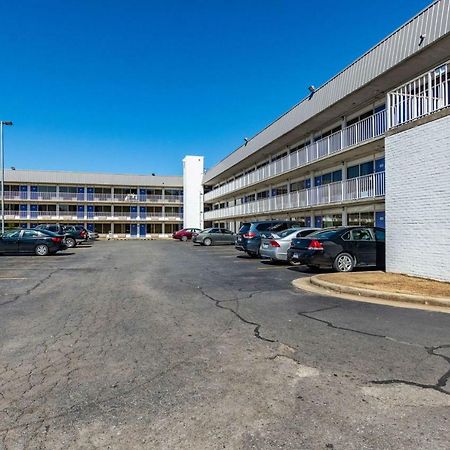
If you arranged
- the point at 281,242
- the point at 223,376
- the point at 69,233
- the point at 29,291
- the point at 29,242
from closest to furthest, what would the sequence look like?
the point at 223,376
the point at 29,291
the point at 281,242
the point at 29,242
the point at 69,233

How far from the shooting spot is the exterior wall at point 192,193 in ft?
194

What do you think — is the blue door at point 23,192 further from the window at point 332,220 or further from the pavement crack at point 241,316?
→ the pavement crack at point 241,316

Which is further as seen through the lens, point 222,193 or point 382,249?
point 222,193

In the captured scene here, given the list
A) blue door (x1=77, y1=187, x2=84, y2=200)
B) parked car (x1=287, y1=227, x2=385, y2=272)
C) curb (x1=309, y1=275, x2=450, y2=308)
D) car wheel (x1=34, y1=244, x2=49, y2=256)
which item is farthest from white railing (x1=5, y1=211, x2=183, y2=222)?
curb (x1=309, y1=275, x2=450, y2=308)

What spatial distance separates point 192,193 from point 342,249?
4795 cm

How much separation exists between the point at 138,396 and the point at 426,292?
7.02m

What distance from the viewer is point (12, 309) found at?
7438 millimetres

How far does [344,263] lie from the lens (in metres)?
12.9

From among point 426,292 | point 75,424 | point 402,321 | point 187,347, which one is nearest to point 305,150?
point 426,292

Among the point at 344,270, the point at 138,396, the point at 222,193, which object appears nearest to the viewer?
the point at 138,396

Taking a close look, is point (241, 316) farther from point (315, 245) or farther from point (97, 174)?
point (97, 174)

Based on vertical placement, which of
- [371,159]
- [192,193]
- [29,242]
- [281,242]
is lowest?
[29,242]

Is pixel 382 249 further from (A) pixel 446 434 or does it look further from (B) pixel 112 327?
(A) pixel 446 434

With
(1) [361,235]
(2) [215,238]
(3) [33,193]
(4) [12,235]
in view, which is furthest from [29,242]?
(3) [33,193]
